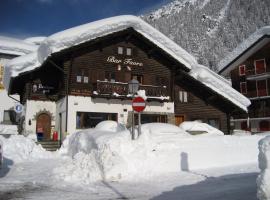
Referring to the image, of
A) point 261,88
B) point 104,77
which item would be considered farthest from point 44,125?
point 261,88

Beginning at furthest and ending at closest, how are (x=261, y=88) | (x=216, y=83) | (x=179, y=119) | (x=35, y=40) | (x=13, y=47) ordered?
(x=261, y=88)
(x=35, y=40)
(x=13, y=47)
(x=179, y=119)
(x=216, y=83)

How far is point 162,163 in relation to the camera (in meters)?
10.8

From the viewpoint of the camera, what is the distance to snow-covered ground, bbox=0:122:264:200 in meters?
7.79

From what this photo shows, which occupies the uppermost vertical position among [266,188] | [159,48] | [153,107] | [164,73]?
[159,48]

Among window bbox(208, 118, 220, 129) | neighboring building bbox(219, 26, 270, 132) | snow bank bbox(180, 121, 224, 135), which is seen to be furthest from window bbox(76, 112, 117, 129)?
neighboring building bbox(219, 26, 270, 132)

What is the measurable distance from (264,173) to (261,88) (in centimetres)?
3996

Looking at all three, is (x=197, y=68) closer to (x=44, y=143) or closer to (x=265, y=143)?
(x=44, y=143)

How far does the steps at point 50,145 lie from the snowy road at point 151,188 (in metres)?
9.40

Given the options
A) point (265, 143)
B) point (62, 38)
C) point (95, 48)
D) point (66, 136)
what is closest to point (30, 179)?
point (265, 143)

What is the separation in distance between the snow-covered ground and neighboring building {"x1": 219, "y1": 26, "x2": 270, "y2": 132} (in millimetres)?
28847

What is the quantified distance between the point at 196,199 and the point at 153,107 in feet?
56.7

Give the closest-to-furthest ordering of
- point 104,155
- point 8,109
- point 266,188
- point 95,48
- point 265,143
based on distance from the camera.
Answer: point 266,188, point 265,143, point 104,155, point 95,48, point 8,109

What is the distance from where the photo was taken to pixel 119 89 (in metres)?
22.4

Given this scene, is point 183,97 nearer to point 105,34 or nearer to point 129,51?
point 129,51
